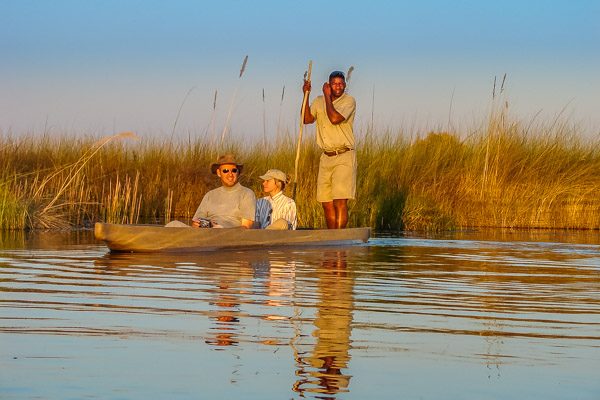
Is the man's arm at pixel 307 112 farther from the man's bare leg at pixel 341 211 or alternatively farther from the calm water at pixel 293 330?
the calm water at pixel 293 330

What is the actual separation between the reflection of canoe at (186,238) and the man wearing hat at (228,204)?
233mm

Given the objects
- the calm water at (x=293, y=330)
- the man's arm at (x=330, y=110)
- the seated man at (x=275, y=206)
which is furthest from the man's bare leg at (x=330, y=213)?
the calm water at (x=293, y=330)

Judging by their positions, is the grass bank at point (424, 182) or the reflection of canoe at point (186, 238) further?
the grass bank at point (424, 182)

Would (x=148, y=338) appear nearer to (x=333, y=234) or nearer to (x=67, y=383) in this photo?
(x=67, y=383)

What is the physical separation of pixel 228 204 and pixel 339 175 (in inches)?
80.8

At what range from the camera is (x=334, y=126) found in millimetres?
16109

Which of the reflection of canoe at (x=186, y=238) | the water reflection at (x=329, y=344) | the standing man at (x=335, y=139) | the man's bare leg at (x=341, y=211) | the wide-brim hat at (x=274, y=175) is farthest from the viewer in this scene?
the man's bare leg at (x=341, y=211)

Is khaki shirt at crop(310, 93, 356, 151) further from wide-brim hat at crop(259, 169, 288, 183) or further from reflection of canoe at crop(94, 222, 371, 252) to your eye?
Answer: reflection of canoe at crop(94, 222, 371, 252)

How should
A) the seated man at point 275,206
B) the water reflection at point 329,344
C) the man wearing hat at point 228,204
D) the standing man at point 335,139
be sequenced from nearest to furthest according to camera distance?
the water reflection at point 329,344, the man wearing hat at point 228,204, the seated man at point 275,206, the standing man at point 335,139

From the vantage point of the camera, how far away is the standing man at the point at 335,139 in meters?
15.9

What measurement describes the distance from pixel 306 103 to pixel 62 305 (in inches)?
326

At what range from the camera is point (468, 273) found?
12.2 m

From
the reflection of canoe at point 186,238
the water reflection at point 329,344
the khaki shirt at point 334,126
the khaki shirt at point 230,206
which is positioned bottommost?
the water reflection at point 329,344

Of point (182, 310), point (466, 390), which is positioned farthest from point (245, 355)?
point (182, 310)
